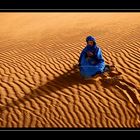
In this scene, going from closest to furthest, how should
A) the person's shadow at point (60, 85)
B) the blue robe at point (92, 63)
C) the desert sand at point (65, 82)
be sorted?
1. the desert sand at point (65, 82)
2. the person's shadow at point (60, 85)
3. the blue robe at point (92, 63)

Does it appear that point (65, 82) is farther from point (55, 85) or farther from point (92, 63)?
point (92, 63)

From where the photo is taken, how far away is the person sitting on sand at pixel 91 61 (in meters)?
7.38

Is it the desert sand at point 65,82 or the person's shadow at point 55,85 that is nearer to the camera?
the desert sand at point 65,82

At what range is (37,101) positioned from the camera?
6645mm

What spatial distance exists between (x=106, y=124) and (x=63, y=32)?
7.60 metres

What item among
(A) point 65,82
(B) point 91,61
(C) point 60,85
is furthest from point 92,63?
(C) point 60,85

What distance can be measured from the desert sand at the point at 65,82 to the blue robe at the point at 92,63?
24cm

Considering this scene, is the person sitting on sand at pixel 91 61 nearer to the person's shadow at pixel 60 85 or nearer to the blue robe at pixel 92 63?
the blue robe at pixel 92 63

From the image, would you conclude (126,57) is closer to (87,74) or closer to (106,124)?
(87,74)

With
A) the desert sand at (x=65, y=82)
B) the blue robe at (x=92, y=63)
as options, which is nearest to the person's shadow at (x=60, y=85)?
the desert sand at (x=65, y=82)

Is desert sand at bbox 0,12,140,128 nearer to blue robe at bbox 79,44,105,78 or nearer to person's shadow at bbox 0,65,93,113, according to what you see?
person's shadow at bbox 0,65,93,113

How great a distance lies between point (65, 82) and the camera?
7375 mm

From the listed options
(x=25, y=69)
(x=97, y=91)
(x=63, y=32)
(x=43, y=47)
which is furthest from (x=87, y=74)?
(x=63, y=32)

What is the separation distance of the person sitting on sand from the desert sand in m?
0.24
